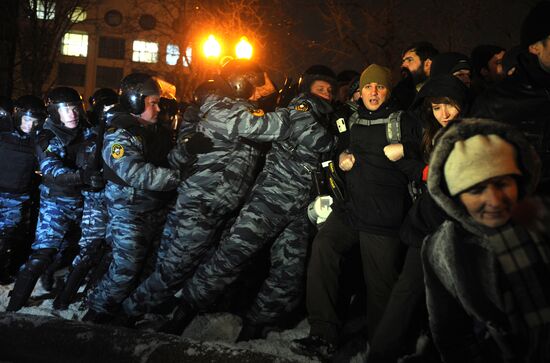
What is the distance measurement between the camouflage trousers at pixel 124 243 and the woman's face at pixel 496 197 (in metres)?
3.46

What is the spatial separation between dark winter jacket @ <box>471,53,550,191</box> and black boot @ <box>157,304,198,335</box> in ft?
9.75

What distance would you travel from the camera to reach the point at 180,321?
469cm

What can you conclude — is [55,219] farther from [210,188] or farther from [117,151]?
[210,188]

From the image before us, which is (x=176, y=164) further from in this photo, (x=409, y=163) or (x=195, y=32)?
(x=195, y=32)

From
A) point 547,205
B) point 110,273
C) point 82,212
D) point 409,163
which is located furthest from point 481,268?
point 82,212

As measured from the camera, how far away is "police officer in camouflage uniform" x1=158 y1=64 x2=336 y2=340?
14.6 ft

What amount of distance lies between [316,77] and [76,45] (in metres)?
47.3

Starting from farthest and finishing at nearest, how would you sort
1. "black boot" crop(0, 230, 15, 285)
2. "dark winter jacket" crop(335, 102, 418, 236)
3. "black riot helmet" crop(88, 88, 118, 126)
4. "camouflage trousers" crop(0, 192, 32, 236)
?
1. "black riot helmet" crop(88, 88, 118, 126)
2. "camouflage trousers" crop(0, 192, 32, 236)
3. "black boot" crop(0, 230, 15, 285)
4. "dark winter jacket" crop(335, 102, 418, 236)

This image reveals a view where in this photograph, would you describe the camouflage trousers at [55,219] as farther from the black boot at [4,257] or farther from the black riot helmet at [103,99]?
the black riot helmet at [103,99]

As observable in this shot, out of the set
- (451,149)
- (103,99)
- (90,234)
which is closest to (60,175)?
(90,234)

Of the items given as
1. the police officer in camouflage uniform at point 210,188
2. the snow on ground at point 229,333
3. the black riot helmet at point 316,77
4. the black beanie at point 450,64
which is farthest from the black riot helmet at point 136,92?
the black beanie at point 450,64

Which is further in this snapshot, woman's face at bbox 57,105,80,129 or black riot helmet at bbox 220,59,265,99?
woman's face at bbox 57,105,80,129

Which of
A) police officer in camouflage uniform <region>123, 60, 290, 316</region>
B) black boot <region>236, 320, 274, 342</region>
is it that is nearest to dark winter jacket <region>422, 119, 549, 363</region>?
black boot <region>236, 320, 274, 342</region>

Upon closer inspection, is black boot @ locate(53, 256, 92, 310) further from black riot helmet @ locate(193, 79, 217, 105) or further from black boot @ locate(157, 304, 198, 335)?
black riot helmet @ locate(193, 79, 217, 105)
